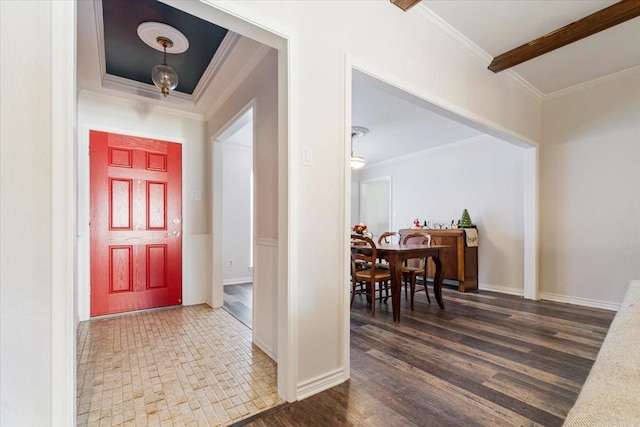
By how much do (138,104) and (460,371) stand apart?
162 inches

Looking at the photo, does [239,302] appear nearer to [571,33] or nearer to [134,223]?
[134,223]

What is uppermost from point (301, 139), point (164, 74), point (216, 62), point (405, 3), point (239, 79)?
point (405, 3)

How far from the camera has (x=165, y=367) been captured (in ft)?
6.65

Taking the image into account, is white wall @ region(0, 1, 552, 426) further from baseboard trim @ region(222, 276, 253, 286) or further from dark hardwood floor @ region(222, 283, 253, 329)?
baseboard trim @ region(222, 276, 253, 286)

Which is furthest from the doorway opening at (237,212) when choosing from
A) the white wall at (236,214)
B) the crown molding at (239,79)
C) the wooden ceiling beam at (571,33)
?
the wooden ceiling beam at (571,33)

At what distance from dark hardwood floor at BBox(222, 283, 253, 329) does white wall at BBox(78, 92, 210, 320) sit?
0.39m

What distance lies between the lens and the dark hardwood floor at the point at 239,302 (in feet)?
10.4

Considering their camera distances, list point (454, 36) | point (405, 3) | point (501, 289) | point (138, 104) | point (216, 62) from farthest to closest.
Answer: point (501, 289) < point (138, 104) < point (216, 62) < point (454, 36) < point (405, 3)

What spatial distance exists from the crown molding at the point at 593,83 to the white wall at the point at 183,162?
469 cm

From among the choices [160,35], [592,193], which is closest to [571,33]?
[592,193]

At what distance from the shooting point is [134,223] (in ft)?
10.8

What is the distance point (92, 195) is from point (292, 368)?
2920 millimetres

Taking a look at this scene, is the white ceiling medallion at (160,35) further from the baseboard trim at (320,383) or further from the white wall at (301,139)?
the baseboard trim at (320,383)

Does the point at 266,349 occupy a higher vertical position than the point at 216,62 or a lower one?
lower
